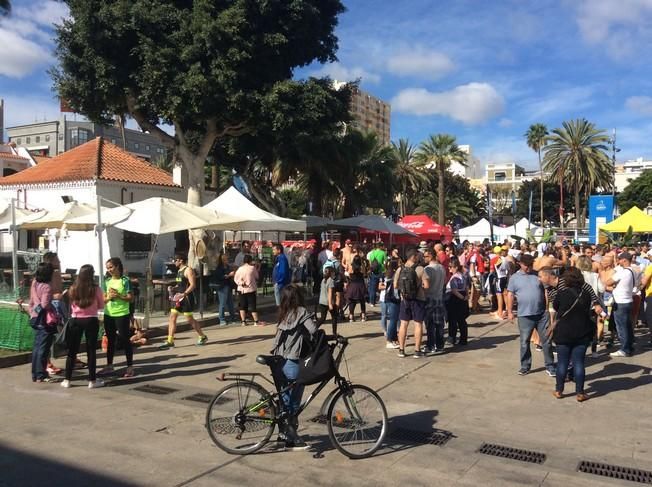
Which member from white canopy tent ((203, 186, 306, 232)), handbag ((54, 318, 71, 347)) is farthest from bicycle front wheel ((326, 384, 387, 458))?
white canopy tent ((203, 186, 306, 232))

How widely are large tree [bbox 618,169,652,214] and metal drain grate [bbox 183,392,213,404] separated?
230 feet

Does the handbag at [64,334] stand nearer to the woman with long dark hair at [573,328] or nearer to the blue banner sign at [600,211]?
the woman with long dark hair at [573,328]

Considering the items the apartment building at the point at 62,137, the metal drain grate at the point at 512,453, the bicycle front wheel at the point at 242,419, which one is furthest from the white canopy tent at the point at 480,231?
the apartment building at the point at 62,137

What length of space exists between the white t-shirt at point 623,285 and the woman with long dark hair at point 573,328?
3.09 m

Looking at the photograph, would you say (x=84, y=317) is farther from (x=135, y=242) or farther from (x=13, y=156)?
(x=13, y=156)

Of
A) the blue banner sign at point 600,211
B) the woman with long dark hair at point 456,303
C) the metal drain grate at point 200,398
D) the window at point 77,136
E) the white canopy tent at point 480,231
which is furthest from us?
the window at point 77,136

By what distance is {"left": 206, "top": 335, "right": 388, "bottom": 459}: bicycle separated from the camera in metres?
4.95

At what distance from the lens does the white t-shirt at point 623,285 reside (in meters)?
9.32

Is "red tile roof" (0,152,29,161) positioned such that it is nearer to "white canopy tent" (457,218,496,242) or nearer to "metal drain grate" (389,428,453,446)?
"white canopy tent" (457,218,496,242)

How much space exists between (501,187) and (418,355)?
402 feet

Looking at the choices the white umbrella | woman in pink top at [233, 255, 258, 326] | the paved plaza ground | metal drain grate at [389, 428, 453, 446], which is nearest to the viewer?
the paved plaza ground

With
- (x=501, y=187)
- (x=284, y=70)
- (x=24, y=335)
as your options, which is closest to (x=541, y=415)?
(x=24, y=335)

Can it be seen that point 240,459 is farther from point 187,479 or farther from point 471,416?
point 471,416

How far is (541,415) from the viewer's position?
6.27 metres
